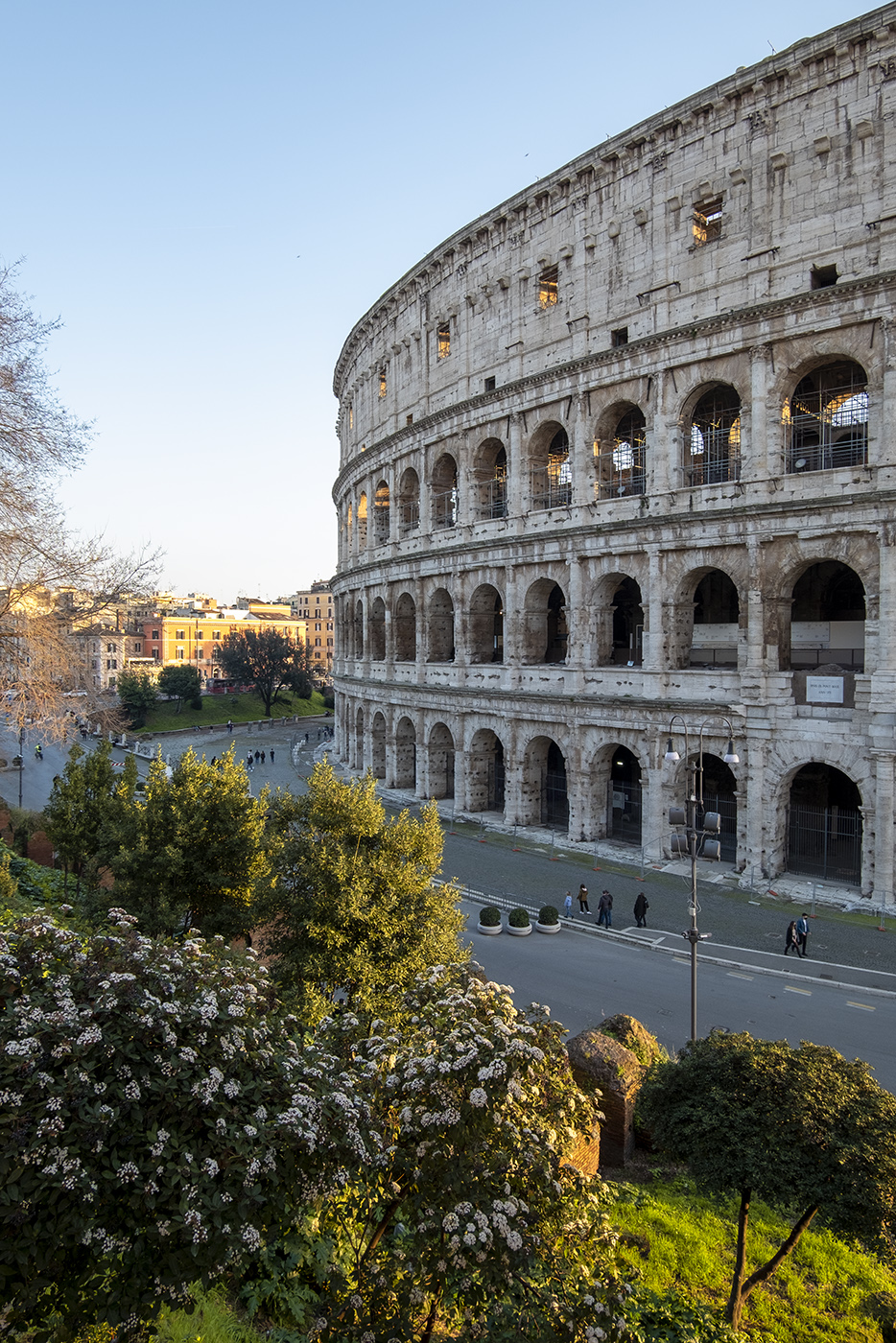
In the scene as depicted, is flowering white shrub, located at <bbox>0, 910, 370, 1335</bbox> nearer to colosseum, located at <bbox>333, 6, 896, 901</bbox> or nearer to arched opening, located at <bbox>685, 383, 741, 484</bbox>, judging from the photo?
colosseum, located at <bbox>333, 6, 896, 901</bbox>

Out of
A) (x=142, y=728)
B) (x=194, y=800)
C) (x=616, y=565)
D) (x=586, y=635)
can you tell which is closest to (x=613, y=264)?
(x=616, y=565)

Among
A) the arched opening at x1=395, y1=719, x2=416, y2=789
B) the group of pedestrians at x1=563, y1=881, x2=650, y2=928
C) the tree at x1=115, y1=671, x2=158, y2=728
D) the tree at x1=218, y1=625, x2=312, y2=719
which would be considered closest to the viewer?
the group of pedestrians at x1=563, y1=881, x2=650, y2=928

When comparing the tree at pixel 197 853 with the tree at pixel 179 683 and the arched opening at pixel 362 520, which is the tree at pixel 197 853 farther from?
the tree at pixel 179 683

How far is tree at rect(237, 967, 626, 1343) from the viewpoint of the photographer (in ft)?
17.6

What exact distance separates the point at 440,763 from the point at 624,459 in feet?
51.9

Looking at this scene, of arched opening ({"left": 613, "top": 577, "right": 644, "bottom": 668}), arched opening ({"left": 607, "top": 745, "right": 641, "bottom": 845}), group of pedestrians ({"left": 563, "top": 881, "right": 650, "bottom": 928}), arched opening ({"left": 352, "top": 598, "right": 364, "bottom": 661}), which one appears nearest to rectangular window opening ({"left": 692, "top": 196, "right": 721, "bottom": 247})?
arched opening ({"left": 613, "top": 577, "right": 644, "bottom": 668})

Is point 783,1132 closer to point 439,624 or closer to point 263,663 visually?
point 439,624

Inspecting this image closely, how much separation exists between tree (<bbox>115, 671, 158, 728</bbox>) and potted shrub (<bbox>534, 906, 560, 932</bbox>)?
5638cm

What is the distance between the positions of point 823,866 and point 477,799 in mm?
14148

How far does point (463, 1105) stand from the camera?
595cm

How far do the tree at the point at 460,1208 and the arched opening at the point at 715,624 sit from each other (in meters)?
22.0

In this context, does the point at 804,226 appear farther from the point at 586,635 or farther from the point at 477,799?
the point at 477,799

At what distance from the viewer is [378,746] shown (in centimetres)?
4241

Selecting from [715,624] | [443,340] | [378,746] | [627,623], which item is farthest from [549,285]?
[378,746]
